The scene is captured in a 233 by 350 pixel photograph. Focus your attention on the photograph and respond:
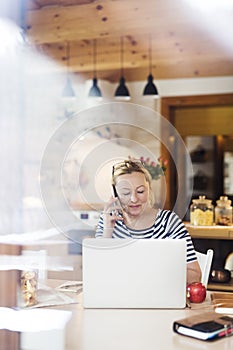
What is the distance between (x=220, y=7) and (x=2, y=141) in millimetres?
1832

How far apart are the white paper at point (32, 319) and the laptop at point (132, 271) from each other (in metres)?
0.12

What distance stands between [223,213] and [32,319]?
2291mm

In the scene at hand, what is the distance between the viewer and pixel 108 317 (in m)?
1.41

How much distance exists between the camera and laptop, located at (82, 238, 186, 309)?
1.47 meters

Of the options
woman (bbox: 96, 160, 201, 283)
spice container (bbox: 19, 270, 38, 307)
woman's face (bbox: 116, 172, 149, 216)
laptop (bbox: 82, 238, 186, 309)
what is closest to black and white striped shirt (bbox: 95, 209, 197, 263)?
woman (bbox: 96, 160, 201, 283)

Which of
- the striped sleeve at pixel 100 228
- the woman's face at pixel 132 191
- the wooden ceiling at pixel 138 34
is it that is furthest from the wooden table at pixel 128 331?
the wooden ceiling at pixel 138 34

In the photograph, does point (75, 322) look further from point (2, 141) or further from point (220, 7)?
point (220, 7)

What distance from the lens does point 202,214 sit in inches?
133

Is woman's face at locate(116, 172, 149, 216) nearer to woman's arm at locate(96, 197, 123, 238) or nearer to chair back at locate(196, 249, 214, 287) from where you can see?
woman's arm at locate(96, 197, 123, 238)

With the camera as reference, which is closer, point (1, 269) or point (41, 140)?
point (1, 269)

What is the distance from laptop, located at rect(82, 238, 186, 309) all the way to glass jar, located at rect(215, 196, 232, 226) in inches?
79.0

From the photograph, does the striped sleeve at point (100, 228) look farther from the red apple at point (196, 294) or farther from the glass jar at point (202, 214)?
the glass jar at point (202, 214)

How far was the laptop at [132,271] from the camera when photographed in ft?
4.83

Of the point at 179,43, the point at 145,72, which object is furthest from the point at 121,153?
the point at 145,72
